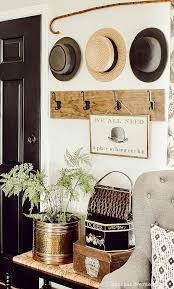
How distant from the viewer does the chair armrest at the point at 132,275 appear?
2111 mm

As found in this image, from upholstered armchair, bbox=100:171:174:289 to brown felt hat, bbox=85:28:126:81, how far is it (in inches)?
30.1

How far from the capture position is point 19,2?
336 centimetres

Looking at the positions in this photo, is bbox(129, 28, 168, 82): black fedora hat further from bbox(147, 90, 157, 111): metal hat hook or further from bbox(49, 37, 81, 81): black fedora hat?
bbox(49, 37, 81, 81): black fedora hat

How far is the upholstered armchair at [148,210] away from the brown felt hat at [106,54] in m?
0.76

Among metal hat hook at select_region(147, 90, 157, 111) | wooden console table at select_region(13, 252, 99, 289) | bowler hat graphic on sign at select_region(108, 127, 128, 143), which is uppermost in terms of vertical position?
metal hat hook at select_region(147, 90, 157, 111)

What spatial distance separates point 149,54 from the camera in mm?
2693

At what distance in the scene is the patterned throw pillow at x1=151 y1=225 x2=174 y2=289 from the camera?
2112 millimetres

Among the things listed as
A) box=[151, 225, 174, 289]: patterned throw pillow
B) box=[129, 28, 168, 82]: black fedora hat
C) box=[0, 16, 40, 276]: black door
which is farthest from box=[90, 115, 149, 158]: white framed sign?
box=[151, 225, 174, 289]: patterned throw pillow

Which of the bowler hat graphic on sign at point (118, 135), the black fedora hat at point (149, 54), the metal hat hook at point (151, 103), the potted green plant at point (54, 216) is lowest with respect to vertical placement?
the potted green plant at point (54, 216)

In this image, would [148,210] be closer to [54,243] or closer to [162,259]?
[162,259]

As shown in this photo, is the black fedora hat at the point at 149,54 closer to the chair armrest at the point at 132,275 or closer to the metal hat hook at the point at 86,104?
the metal hat hook at the point at 86,104

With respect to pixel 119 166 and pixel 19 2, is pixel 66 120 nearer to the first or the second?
pixel 119 166

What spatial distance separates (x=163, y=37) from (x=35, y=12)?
1039 mm

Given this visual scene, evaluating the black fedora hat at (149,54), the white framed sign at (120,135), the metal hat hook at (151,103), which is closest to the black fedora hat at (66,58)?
the white framed sign at (120,135)
